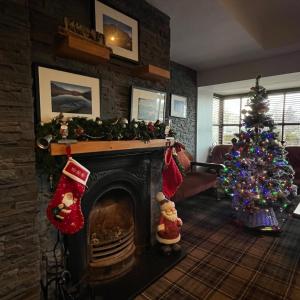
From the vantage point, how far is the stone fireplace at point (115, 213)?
67.4 inches

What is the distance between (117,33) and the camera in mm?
1968

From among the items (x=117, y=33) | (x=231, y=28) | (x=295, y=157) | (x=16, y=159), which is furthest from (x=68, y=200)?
(x=295, y=157)

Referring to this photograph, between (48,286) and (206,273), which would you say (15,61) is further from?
(206,273)

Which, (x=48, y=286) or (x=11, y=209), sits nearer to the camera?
(x=11, y=209)

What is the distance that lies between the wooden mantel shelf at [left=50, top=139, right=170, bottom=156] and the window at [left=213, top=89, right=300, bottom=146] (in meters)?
3.26

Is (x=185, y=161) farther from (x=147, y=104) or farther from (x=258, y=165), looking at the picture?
(x=147, y=104)

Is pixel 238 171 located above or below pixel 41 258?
above

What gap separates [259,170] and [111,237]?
6.73ft

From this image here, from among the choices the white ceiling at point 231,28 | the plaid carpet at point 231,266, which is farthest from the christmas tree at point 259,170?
the white ceiling at point 231,28

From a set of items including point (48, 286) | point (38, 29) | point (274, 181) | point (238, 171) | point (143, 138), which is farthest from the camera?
point (238, 171)

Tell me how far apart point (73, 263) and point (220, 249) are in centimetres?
158

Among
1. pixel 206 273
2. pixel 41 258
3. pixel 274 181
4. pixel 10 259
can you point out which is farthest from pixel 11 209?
pixel 274 181

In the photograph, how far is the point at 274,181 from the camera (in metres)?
2.77

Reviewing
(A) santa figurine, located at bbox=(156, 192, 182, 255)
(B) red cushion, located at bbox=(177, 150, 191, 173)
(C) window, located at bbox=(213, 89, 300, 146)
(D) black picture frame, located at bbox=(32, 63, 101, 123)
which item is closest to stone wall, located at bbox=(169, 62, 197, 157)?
(B) red cushion, located at bbox=(177, 150, 191, 173)
